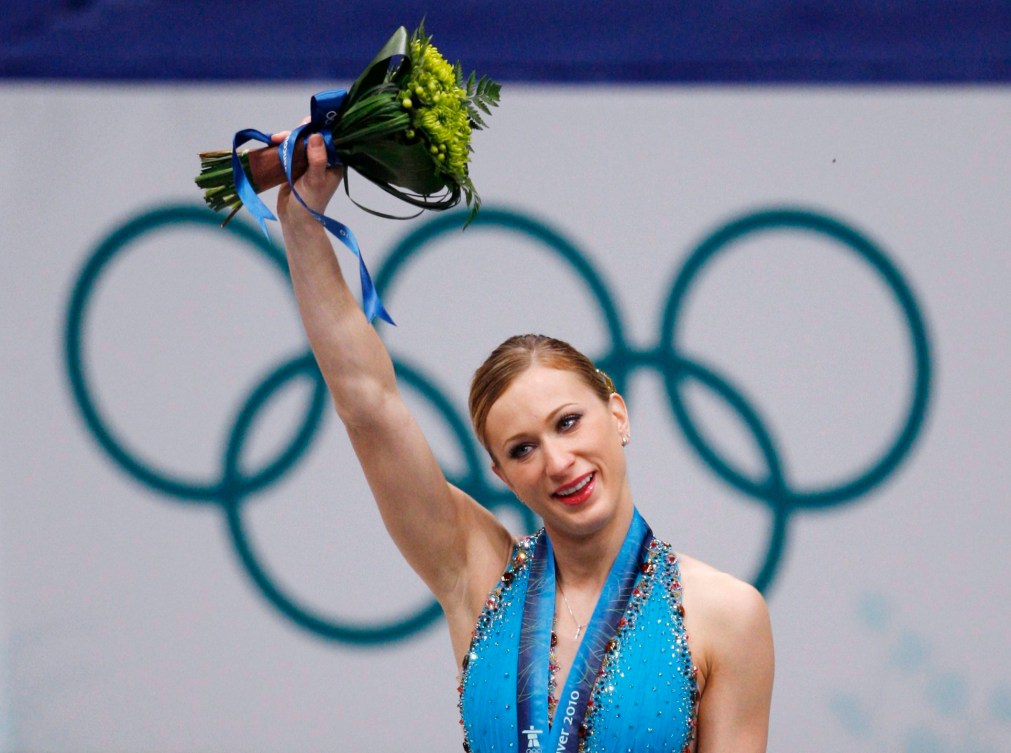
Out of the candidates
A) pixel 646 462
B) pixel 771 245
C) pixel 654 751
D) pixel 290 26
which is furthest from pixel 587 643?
pixel 290 26

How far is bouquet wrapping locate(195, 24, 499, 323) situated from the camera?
1.93m

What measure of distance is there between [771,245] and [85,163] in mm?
2186

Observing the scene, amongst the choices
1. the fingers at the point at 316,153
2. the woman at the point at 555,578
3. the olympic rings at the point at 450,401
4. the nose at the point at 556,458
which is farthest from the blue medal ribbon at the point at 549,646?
the olympic rings at the point at 450,401

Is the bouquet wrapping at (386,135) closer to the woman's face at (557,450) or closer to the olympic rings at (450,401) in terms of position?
the woman's face at (557,450)

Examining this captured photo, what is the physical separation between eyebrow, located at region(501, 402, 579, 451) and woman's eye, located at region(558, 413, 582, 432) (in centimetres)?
1

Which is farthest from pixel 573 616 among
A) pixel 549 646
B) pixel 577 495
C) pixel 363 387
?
pixel 363 387

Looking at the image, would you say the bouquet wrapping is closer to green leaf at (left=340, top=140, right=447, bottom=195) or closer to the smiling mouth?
green leaf at (left=340, top=140, right=447, bottom=195)

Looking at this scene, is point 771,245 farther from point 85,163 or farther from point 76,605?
point 76,605

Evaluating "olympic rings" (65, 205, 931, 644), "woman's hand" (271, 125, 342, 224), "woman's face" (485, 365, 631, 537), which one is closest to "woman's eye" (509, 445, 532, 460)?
"woman's face" (485, 365, 631, 537)

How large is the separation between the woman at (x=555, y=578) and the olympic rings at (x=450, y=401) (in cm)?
179

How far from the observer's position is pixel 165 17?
12.2 ft

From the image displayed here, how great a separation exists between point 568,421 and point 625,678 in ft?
A: 1.38

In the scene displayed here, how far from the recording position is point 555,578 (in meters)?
2.09

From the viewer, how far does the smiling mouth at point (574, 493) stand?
1960mm
